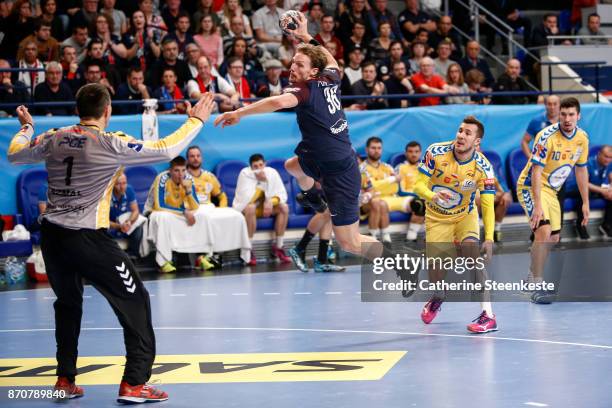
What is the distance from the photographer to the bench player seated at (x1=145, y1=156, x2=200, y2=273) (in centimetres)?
1452

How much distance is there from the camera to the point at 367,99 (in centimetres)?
1681

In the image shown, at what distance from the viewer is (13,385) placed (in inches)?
291

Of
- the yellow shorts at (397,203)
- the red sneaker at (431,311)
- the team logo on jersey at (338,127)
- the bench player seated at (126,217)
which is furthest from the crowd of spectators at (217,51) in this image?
the red sneaker at (431,311)

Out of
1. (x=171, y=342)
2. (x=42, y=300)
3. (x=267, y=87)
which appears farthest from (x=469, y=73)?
(x=171, y=342)

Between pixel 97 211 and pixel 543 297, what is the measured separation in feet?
18.0

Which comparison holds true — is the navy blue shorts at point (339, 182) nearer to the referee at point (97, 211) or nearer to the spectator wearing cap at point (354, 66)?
the referee at point (97, 211)

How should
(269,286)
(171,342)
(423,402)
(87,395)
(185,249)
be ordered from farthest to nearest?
(185,249) → (269,286) → (171,342) → (87,395) → (423,402)

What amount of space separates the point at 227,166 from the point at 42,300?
440cm

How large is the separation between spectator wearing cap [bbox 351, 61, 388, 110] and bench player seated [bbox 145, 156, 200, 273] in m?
3.47

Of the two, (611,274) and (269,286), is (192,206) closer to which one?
(269,286)

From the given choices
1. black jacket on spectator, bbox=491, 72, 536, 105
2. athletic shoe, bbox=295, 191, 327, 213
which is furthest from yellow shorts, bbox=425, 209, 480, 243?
black jacket on spectator, bbox=491, 72, 536, 105

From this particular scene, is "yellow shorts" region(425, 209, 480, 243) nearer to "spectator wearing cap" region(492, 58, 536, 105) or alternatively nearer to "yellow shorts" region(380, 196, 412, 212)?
"yellow shorts" region(380, 196, 412, 212)

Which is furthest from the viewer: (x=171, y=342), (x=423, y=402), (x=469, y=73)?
(x=469, y=73)

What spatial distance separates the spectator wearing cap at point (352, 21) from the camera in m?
18.1
